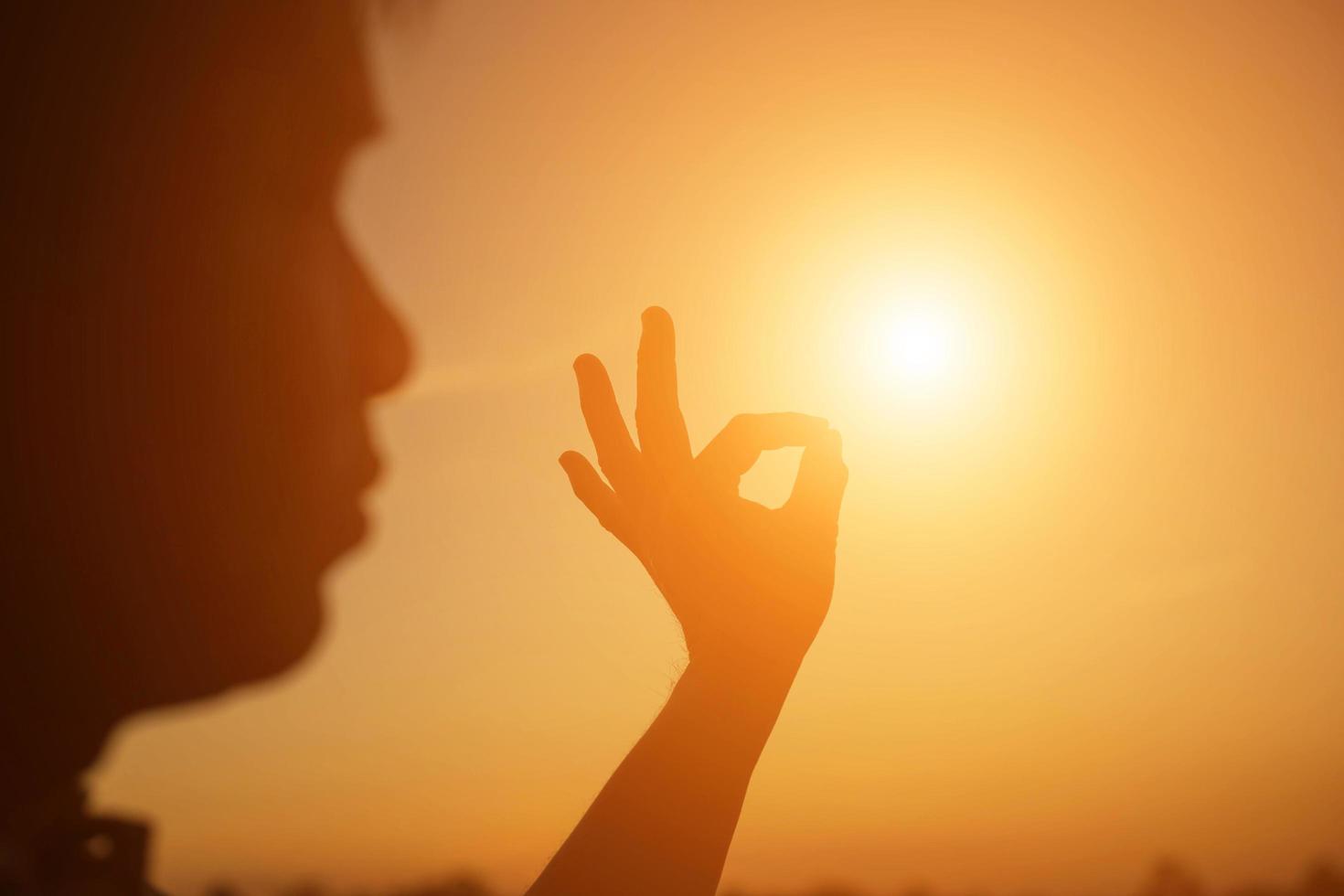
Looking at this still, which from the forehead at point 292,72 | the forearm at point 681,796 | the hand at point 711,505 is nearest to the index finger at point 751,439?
the hand at point 711,505

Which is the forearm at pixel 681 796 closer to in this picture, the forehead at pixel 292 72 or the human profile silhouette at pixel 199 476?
the human profile silhouette at pixel 199 476

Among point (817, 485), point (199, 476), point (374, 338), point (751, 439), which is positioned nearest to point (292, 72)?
point (374, 338)

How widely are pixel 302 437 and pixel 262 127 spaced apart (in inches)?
47.5

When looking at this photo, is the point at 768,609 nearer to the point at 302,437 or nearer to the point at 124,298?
the point at 302,437

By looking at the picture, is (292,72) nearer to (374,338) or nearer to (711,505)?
(374,338)

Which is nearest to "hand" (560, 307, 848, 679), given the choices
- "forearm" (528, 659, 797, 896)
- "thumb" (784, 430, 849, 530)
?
"thumb" (784, 430, 849, 530)

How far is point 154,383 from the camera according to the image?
2.51 meters

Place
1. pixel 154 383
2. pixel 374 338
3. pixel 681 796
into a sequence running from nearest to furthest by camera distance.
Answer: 1. pixel 681 796
2. pixel 154 383
3. pixel 374 338

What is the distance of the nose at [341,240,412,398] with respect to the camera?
326 cm

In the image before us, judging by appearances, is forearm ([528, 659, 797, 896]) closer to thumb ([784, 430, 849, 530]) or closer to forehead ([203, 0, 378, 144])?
thumb ([784, 430, 849, 530])

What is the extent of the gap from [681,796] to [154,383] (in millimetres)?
1671

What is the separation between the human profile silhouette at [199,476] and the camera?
1.93 metres

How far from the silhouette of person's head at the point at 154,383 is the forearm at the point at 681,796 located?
109 centimetres

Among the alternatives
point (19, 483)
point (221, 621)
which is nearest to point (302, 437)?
point (221, 621)
